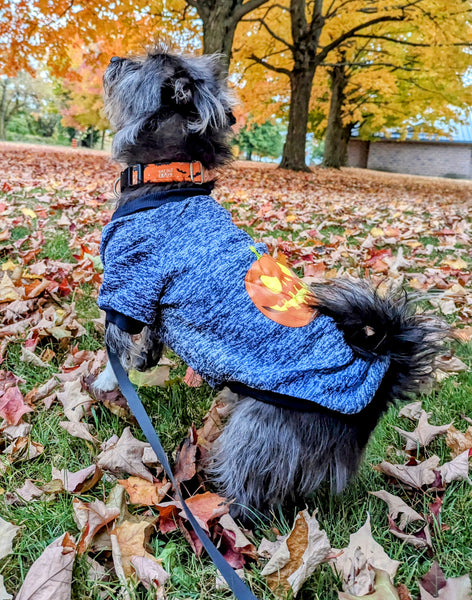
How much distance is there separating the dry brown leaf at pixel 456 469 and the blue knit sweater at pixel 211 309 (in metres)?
0.73

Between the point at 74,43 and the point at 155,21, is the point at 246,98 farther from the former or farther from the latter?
the point at 74,43

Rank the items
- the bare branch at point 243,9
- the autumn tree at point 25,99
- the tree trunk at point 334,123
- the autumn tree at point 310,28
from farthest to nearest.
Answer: the autumn tree at point 25,99 → the tree trunk at point 334,123 → the autumn tree at point 310,28 → the bare branch at point 243,9

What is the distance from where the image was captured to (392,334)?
1.79m

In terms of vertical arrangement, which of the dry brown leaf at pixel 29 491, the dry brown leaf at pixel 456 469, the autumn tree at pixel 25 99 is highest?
the autumn tree at pixel 25 99

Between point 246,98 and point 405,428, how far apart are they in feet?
77.8

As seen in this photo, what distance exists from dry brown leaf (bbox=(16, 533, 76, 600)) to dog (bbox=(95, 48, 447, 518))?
0.65 metres

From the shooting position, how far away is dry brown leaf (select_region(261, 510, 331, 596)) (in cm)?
157

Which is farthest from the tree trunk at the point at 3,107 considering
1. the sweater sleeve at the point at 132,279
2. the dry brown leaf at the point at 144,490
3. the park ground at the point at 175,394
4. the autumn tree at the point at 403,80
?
the dry brown leaf at the point at 144,490

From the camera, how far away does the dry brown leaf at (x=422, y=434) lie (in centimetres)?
235

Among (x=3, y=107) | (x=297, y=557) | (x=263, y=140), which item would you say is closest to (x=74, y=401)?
(x=297, y=557)

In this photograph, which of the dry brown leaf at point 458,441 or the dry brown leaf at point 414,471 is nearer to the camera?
the dry brown leaf at point 414,471

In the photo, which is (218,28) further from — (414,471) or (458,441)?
(414,471)

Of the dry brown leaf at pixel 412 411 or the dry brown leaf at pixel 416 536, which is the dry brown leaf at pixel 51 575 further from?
the dry brown leaf at pixel 412 411

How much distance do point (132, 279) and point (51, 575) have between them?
1.11 meters
